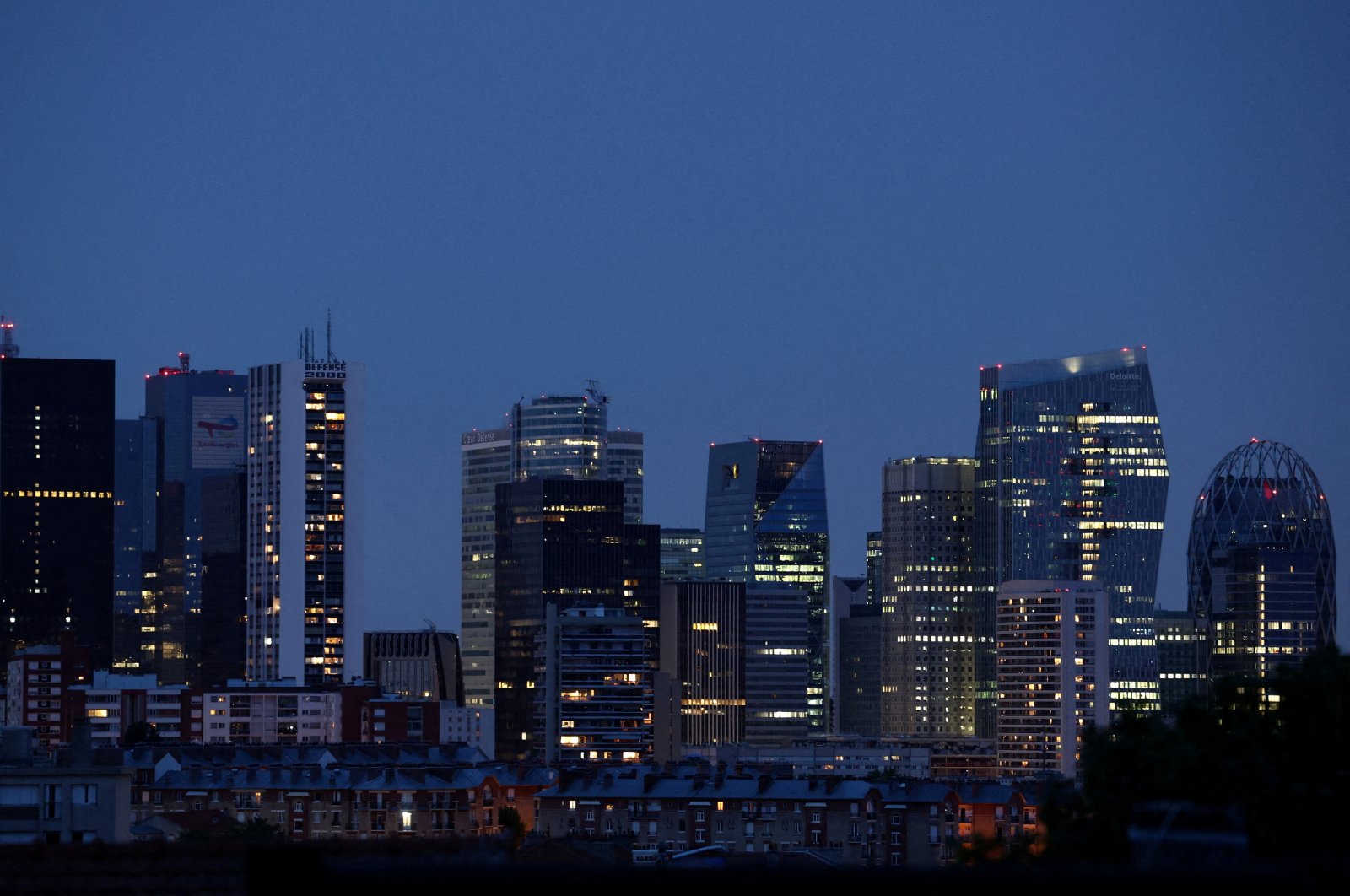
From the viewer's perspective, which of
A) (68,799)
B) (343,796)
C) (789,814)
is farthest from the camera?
(789,814)

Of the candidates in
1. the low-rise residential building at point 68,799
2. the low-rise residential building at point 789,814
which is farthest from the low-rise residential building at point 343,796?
the low-rise residential building at point 68,799

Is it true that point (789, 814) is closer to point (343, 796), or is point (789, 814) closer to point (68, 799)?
point (343, 796)

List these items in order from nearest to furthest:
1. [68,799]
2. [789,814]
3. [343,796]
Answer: [68,799]
[343,796]
[789,814]

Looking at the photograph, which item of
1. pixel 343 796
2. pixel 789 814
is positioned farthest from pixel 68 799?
pixel 789 814

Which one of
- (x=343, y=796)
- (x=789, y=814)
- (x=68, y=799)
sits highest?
(x=68, y=799)

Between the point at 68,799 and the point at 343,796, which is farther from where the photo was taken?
the point at 343,796

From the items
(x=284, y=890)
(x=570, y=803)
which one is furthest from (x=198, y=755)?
(x=284, y=890)

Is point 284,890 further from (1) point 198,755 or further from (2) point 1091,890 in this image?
(1) point 198,755

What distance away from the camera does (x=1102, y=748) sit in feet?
104

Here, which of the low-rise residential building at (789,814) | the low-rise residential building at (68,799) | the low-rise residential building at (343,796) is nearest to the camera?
the low-rise residential building at (68,799)

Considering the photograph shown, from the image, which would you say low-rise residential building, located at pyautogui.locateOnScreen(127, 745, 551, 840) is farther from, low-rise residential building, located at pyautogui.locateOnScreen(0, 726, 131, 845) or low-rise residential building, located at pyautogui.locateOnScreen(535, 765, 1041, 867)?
low-rise residential building, located at pyautogui.locateOnScreen(0, 726, 131, 845)

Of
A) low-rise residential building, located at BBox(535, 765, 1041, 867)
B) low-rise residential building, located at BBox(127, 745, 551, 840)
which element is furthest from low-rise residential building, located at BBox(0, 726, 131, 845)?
low-rise residential building, located at BBox(535, 765, 1041, 867)

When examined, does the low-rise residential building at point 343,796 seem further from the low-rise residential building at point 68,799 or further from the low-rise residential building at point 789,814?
the low-rise residential building at point 68,799

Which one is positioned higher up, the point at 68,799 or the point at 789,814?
the point at 68,799
